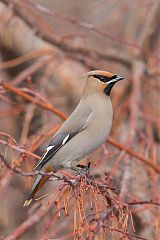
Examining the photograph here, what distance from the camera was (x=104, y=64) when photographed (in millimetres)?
5438

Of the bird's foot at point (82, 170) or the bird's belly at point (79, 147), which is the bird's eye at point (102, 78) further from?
the bird's foot at point (82, 170)

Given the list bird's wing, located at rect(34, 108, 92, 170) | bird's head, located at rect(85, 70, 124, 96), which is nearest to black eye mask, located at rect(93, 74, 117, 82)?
bird's head, located at rect(85, 70, 124, 96)

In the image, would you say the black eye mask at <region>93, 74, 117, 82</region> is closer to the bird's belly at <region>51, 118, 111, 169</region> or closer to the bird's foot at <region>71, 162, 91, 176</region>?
the bird's belly at <region>51, 118, 111, 169</region>

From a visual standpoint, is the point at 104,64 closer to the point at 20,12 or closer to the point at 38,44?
the point at 38,44

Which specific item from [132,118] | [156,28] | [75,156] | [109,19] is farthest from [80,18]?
[75,156]

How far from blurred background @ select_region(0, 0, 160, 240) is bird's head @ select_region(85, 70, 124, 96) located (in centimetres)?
30

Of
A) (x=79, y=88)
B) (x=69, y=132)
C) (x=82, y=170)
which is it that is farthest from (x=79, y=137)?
(x=79, y=88)

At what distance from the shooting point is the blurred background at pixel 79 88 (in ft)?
12.4

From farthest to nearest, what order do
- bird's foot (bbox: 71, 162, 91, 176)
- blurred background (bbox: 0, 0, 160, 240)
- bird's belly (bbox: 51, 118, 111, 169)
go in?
1. blurred background (bbox: 0, 0, 160, 240)
2. bird's belly (bbox: 51, 118, 111, 169)
3. bird's foot (bbox: 71, 162, 91, 176)

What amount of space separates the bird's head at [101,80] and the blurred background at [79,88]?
0.30m

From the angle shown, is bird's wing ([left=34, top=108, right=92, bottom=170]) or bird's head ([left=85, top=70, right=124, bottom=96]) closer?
bird's wing ([left=34, top=108, right=92, bottom=170])

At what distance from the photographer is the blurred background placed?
3.77m

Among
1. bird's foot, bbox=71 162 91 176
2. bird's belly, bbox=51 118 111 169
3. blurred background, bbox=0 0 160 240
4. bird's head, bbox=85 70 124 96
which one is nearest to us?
bird's foot, bbox=71 162 91 176

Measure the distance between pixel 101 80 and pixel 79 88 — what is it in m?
1.90
